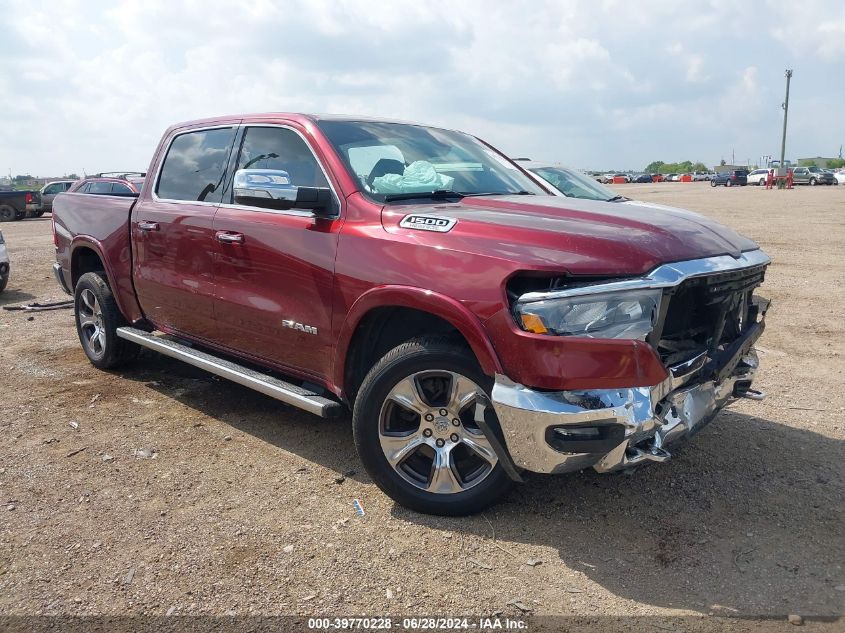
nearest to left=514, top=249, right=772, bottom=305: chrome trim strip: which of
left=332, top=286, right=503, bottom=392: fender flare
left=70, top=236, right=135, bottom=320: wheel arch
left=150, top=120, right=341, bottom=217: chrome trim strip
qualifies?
left=332, top=286, right=503, bottom=392: fender flare

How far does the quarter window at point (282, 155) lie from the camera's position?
13.1ft

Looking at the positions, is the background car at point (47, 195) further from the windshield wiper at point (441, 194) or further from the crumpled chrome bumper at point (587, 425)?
the crumpled chrome bumper at point (587, 425)

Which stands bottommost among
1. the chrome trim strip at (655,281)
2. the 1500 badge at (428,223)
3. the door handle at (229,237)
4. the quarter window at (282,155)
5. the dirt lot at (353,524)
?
the dirt lot at (353,524)

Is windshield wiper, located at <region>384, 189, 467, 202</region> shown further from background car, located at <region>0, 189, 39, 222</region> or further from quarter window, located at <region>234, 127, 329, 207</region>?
background car, located at <region>0, 189, 39, 222</region>

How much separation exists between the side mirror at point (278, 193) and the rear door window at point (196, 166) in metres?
0.99

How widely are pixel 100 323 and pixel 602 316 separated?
452cm

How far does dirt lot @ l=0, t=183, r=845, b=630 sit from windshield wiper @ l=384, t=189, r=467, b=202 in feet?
5.05

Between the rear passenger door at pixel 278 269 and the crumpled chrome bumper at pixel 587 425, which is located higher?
the rear passenger door at pixel 278 269

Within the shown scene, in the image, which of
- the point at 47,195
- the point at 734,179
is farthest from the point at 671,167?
the point at 47,195

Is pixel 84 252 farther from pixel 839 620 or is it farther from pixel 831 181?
pixel 831 181

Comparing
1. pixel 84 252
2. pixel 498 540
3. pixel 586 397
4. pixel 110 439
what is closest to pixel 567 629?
pixel 498 540

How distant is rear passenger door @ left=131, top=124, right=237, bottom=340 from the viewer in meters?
4.56

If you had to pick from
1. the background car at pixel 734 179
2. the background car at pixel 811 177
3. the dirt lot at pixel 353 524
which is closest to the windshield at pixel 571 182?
the dirt lot at pixel 353 524

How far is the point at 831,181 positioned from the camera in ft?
172
